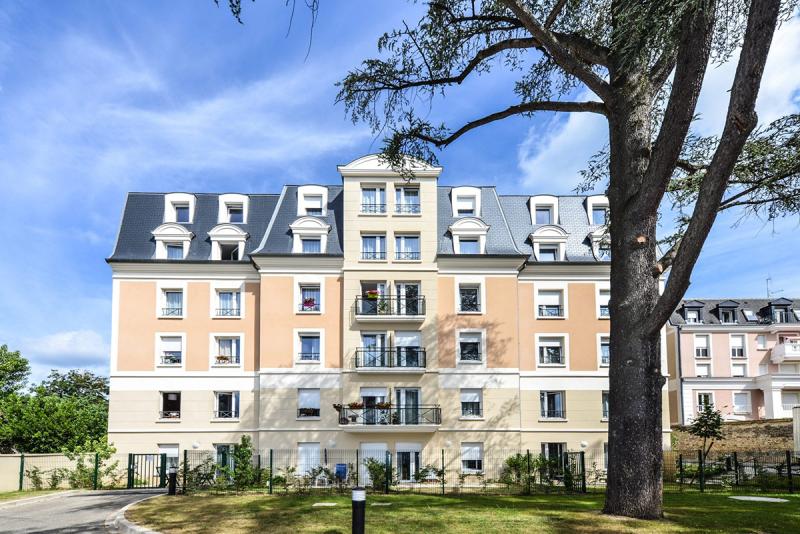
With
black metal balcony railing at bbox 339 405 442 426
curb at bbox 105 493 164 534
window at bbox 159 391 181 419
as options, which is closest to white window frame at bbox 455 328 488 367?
black metal balcony railing at bbox 339 405 442 426

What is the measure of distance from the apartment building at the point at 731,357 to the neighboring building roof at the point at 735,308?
6 cm

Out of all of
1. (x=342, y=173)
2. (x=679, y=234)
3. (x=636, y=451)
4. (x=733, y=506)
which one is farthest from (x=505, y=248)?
(x=636, y=451)

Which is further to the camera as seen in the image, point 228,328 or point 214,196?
point 214,196

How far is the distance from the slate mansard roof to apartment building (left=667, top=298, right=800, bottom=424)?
16229mm

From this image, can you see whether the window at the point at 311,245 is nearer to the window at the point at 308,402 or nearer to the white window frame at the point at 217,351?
the white window frame at the point at 217,351

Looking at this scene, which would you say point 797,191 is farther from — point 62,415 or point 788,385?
point 788,385

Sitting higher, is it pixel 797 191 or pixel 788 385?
pixel 797 191

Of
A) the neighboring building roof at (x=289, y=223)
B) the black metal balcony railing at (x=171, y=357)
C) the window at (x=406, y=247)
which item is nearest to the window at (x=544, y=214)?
the window at (x=406, y=247)

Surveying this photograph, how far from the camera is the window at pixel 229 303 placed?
29.8 m

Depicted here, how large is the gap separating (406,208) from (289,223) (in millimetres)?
5325

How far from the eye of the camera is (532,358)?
1183 inches

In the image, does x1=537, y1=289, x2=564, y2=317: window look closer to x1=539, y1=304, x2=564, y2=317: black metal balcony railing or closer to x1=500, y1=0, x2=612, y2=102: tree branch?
x1=539, y1=304, x2=564, y2=317: black metal balcony railing

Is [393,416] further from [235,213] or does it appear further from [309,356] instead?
[235,213]

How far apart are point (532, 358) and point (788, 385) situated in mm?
22148
